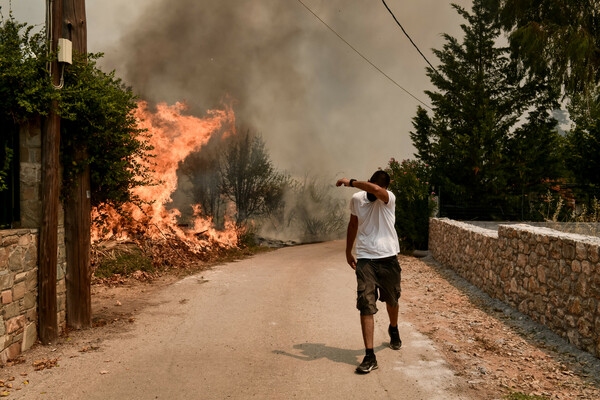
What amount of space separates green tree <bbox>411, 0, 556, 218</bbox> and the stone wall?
23.9 ft

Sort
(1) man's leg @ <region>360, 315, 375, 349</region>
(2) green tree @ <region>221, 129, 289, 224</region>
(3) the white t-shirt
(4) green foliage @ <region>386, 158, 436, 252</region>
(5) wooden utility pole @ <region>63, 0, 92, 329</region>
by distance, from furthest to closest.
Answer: (2) green tree @ <region>221, 129, 289, 224</region> → (4) green foliage @ <region>386, 158, 436, 252</region> → (5) wooden utility pole @ <region>63, 0, 92, 329</region> → (3) the white t-shirt → (1) man's leg @ <region>360, 315, 375, 349</region>

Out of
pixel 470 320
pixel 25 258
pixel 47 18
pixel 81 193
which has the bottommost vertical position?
pixel 470 320

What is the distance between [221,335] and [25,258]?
2.46 meters

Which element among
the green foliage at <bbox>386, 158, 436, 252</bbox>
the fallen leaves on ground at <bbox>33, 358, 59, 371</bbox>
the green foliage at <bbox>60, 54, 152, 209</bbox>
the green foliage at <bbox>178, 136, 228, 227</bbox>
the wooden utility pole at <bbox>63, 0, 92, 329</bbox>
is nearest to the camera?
the fallen leaves on ground at <bbox>33, 358, 59, 371</bbox>

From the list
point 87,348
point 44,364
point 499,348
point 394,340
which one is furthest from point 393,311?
point 44,364

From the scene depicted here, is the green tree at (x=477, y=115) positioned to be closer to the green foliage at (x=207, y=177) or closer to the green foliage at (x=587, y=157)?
A: the green foliage at (x=587, y=157)

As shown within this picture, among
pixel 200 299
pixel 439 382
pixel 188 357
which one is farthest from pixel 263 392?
pixel 200 299

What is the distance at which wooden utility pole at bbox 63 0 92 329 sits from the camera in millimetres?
5785

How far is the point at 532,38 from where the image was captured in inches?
647

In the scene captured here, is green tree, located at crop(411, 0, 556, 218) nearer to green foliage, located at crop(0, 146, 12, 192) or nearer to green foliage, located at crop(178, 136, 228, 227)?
green foliage, located at crop(178, 136, 228, 227)

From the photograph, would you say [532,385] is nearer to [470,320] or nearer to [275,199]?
[470,320]

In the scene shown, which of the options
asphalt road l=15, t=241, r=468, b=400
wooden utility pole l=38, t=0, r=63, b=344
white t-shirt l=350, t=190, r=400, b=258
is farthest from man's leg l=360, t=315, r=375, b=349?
wooden utility pole l=38, t=0, r=63, b=344

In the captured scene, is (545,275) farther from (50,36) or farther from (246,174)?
(246,174)

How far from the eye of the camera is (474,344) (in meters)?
5.50
